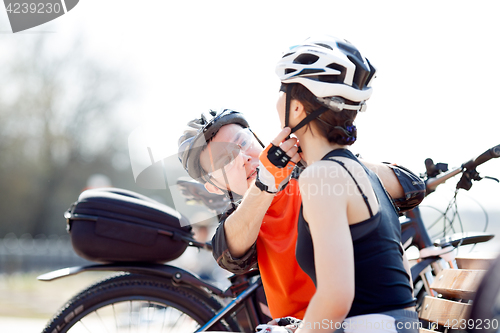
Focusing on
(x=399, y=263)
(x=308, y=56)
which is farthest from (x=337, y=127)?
(x=399, y=263)

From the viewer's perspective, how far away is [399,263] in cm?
139

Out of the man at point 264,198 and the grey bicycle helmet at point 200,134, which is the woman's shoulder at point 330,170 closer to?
the man at point 264,198

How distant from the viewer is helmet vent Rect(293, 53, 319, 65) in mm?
1531

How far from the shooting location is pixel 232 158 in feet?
7.07

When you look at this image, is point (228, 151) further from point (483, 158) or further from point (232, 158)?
point (483, 158)

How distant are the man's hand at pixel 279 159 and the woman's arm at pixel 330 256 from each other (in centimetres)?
30

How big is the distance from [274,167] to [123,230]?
4.47 ft

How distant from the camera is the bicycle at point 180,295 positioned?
252 centimetres

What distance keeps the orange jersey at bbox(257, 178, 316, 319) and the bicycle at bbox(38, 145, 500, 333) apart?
2.14 feet

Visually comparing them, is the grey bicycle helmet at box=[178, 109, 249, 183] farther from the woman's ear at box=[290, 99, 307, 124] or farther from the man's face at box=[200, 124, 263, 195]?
the woman's ear at box=[290, 99, 307, 124]

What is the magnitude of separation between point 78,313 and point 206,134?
1361 mm

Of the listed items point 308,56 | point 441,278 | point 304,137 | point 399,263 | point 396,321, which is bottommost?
point 441,278

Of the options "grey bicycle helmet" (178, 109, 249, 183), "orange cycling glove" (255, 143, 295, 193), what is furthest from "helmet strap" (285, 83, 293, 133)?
"grey bicycle helmet" (178, 109, 249, 183)

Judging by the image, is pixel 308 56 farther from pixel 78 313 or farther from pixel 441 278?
pixel 78 313
